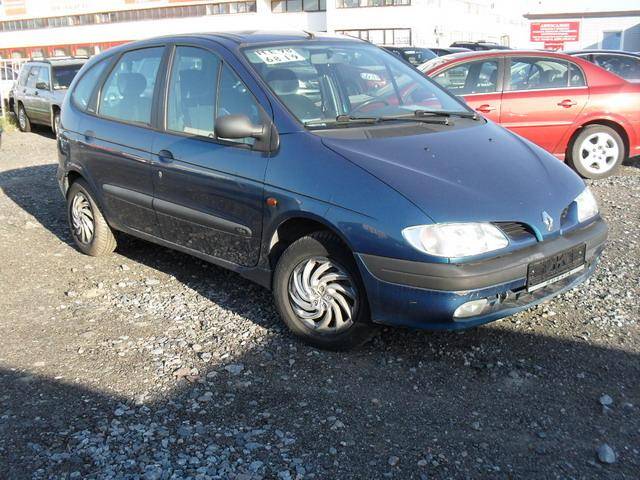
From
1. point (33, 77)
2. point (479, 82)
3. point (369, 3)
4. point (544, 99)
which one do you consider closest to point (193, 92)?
point (479, 82)

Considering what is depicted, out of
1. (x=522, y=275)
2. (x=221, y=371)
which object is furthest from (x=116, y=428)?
(x=522, y=275)

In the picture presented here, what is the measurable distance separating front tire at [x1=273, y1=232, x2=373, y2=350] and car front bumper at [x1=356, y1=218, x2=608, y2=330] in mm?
159

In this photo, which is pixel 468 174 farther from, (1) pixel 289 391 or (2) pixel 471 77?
(2) pixel 471 77

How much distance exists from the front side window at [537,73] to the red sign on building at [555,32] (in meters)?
53.7

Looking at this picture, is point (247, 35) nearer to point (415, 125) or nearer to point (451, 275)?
point (415, 125)

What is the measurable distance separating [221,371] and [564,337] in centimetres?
201

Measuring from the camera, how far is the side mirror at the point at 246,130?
404 centimetres

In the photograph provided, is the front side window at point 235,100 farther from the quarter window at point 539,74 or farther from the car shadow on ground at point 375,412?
the quarter window at point 539,74

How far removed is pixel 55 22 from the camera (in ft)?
209

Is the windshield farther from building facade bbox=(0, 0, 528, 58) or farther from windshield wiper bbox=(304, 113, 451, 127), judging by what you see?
building facade bbox=(0, 0, 528, 58)

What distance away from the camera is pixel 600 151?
27.4ft

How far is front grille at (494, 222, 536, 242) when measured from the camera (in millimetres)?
3570

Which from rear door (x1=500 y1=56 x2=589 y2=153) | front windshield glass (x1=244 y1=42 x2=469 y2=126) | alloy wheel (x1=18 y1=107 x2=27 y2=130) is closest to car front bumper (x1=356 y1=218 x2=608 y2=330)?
front windshield glass (x1=244 y1=42 x2=469 y2=126)

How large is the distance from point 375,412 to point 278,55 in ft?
7.95
